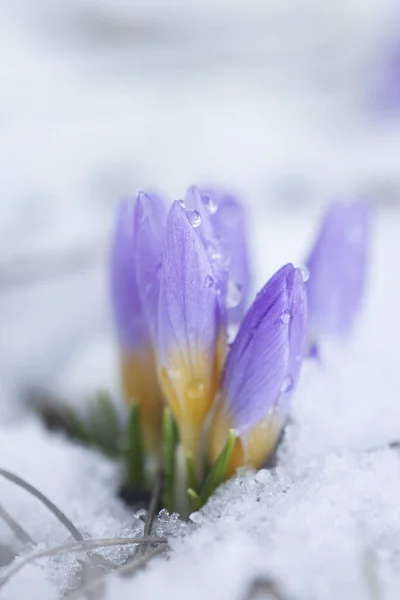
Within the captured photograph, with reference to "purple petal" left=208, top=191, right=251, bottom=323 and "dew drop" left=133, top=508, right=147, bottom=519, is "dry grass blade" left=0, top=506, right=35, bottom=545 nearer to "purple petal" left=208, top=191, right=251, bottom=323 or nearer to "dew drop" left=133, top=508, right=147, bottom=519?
"dew drop" left=133, top=508, right=147, bottom=519

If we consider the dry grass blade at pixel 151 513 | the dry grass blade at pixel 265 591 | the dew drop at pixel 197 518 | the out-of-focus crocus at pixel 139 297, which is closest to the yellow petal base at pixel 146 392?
the out-of-focus crocus at pixel 139 297

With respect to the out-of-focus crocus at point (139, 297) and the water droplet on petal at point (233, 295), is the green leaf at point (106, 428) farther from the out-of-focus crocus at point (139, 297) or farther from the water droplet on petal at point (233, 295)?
the water droplet on petal at point (233, 295)

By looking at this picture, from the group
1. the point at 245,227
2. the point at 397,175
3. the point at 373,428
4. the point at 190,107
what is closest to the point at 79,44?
the point at 190,107

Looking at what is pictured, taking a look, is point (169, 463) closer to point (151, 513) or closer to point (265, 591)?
point (151, 513)

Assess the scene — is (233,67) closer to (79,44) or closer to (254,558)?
(79,44)

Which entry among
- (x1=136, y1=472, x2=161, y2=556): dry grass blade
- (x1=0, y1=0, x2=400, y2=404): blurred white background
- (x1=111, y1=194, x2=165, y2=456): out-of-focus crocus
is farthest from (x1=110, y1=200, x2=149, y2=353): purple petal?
(x1=0, y1=0, x2=400, y2=404): blurred white background

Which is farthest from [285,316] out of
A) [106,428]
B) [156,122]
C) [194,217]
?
[156,122]

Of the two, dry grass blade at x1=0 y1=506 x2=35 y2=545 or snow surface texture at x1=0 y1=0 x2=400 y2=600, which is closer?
snow surface texture at x1=0 y1=0 x2=400 y2=600
